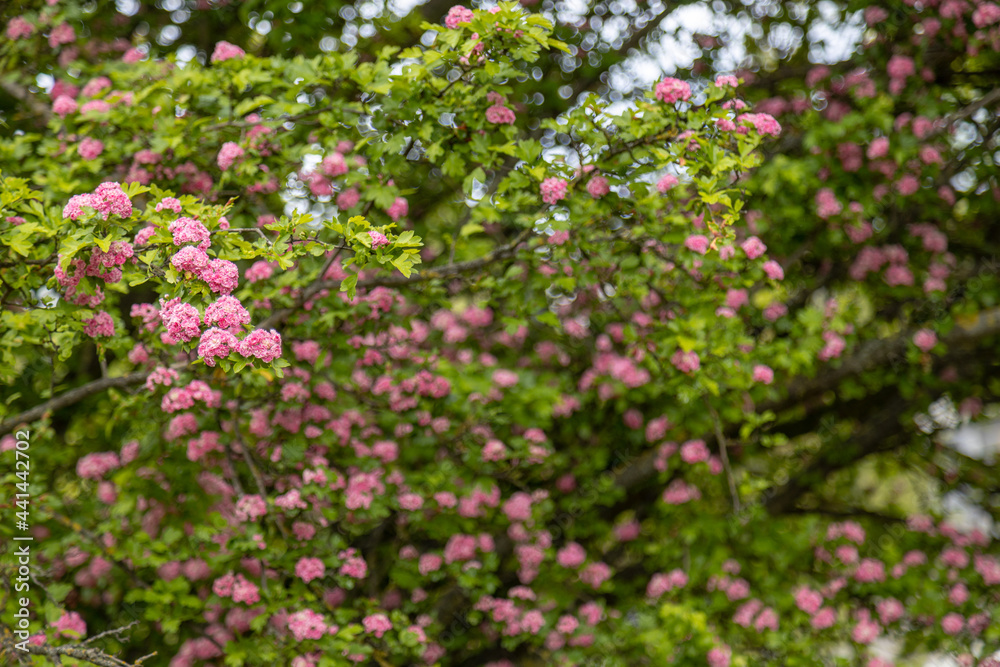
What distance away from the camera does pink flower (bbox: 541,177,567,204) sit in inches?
116

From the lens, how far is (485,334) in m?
5.28

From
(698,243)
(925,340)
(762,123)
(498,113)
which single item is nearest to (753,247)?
(698,243)

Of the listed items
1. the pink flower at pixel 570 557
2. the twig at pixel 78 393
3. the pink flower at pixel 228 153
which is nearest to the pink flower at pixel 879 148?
the pink flower at pixel 570 557

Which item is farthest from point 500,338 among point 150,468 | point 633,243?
point 150,468

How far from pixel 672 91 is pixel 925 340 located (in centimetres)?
275

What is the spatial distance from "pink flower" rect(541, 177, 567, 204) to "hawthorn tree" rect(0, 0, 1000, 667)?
6 centimetres

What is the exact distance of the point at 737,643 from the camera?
14.2 ft

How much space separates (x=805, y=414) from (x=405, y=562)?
3.71 metres

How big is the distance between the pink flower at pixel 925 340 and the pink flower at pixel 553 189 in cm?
292

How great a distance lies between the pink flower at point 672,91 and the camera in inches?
114

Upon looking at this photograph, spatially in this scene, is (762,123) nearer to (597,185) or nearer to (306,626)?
(597,185)

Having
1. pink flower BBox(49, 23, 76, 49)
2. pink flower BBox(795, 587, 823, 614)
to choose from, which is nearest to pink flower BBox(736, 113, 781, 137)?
pink flower BBox(795, 587, 823, 614)

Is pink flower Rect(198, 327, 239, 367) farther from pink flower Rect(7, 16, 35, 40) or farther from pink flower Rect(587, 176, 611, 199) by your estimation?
pink flower Rect(7, 16, 35, 40)

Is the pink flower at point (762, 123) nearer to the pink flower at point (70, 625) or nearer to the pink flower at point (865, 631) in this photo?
the pink flower at point (865, 631)
